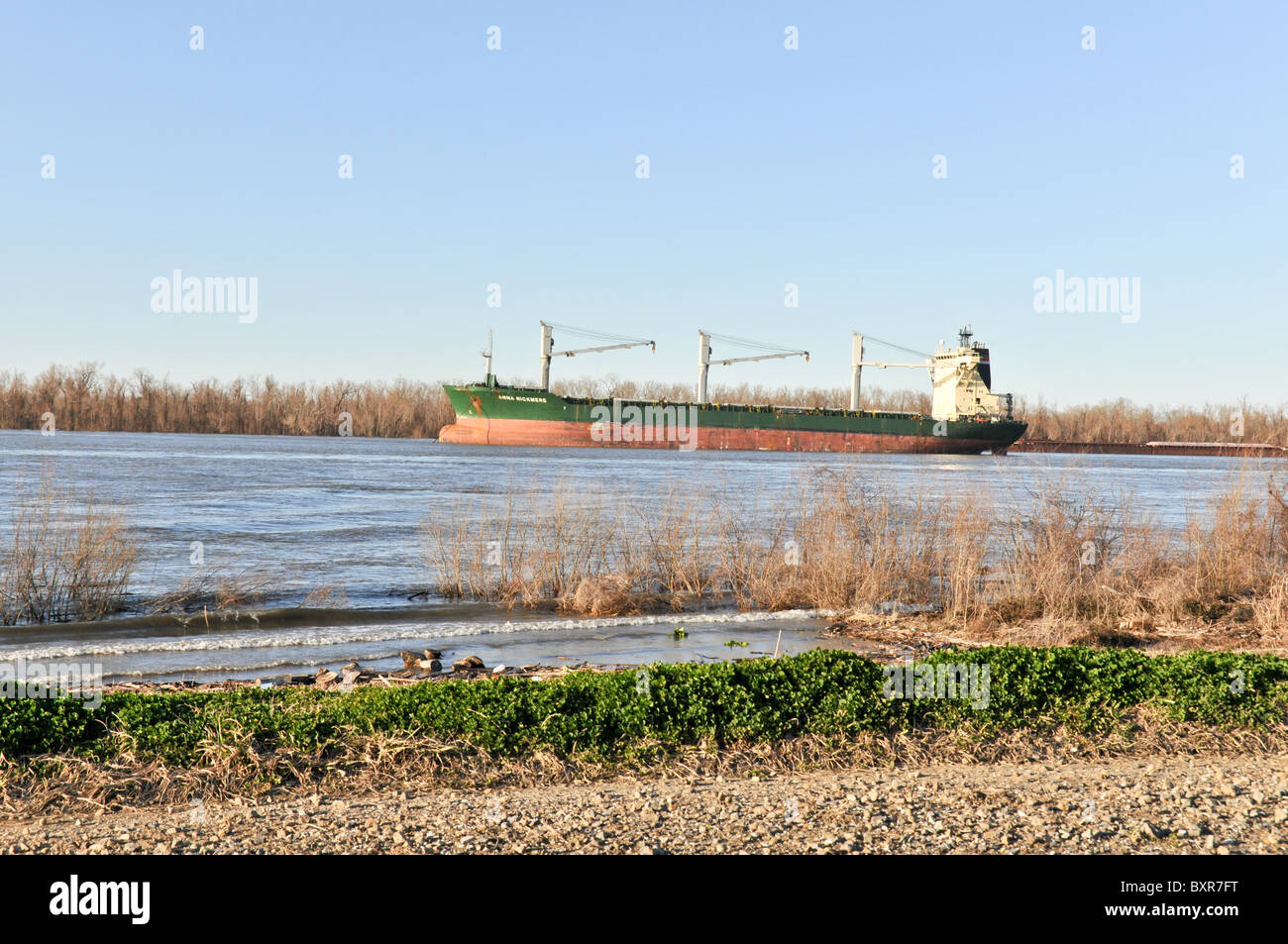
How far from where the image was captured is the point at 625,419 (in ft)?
271

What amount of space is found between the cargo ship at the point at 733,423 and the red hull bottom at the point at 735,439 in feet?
0.26

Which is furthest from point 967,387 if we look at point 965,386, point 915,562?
point 915,562

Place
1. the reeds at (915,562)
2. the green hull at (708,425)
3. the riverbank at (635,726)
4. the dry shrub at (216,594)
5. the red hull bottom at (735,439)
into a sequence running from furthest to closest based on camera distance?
the red hull bottom at (735,439)
the green hull at (708,425)
the dry shrub at (216,594)
the reeds at (915,562)
the riverbank at (635,726)

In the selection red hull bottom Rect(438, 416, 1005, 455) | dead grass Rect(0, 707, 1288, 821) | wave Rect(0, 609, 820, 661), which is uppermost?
red hull bottom Rect(438, 416, 1005, 455)

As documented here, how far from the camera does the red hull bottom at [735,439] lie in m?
78.5

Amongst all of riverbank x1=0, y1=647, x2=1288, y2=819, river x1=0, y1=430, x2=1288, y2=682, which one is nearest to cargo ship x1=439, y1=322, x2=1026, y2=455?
river x1=0, y1=430, x2=1288, y2=682

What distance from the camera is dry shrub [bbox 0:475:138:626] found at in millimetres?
11820

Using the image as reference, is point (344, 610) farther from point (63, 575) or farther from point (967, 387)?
point (967, 387)

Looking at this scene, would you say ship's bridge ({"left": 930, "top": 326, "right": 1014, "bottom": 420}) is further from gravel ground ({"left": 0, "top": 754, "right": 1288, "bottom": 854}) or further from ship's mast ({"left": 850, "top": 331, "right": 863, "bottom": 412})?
gravel ground ({"left": 0, "top": 754, "right": 1288, "bottom": 854})

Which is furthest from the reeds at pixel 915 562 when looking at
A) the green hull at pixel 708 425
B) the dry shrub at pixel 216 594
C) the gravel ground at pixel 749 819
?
the green hull at pixel 708 425

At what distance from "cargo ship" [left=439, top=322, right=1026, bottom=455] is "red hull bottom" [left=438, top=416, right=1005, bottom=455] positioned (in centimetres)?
8

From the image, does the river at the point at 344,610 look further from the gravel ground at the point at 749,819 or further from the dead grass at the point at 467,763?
the gravel ground at the point at 749,819
